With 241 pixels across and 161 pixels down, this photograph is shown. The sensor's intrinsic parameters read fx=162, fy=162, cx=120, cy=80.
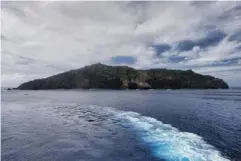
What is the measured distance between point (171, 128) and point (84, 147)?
1361 centimetres

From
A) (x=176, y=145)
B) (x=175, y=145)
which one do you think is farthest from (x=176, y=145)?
(x=175, y=145)

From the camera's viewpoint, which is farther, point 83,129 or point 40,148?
point 83,129

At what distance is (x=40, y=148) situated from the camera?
54.8 ft

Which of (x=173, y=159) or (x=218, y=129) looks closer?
(x=173, y=159)

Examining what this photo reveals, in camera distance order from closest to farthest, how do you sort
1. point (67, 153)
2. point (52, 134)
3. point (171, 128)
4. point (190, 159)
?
point (190, 159) → point (67, 153) → point (52, 134) → point (171, 128)

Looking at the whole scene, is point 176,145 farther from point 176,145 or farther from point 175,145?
point 175,145

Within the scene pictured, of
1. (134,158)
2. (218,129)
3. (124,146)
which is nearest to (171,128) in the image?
(218,129)

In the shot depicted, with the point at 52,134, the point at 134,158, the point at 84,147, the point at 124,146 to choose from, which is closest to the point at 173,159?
the point at 134,158

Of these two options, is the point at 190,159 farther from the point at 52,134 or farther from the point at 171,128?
the point at 52,134

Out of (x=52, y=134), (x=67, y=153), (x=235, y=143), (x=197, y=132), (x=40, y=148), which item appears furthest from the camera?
(x=197, y=132)

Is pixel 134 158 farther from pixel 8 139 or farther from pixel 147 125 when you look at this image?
pixel 8 139

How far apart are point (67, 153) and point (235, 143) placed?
18646 millimetres

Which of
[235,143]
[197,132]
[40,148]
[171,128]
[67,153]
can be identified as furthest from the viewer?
[171,128]

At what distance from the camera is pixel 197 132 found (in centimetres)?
2289
